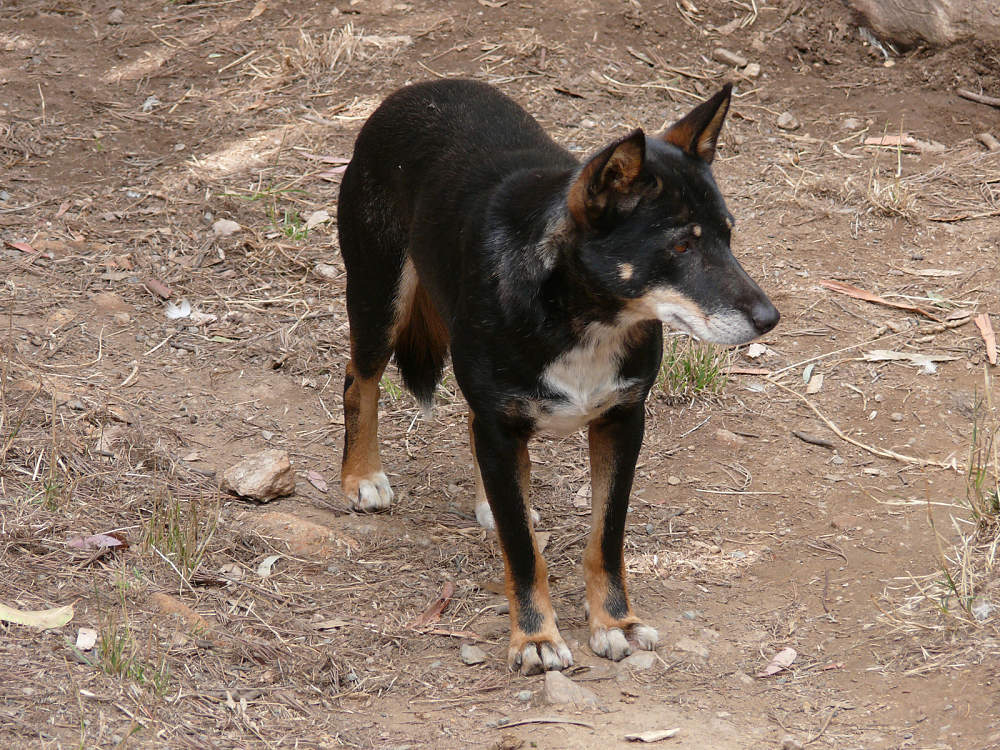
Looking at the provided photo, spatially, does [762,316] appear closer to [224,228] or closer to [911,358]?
[911,358]

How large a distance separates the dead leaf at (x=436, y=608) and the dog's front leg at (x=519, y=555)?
15.4 inches

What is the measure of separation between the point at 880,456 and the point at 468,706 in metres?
2.52

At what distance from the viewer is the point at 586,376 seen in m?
3.97

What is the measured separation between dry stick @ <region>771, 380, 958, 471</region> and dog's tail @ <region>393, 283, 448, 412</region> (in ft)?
6.01

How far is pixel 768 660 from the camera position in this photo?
165 inches

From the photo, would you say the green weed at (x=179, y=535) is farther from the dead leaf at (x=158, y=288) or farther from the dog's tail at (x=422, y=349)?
the dead leaf at (x=158, y=288)

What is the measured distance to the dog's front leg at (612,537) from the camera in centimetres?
420

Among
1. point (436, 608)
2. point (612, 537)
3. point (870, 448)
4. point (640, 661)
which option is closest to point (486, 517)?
point (436, 608)

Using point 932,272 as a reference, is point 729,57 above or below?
above

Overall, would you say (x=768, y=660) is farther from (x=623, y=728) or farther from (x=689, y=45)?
(x=689, y=45)

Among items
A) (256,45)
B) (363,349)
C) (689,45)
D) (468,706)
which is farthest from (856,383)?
(256,45)

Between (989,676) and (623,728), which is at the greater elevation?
(989,676)

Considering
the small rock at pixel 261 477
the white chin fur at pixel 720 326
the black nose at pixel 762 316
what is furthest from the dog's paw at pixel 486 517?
the black nose at pixel 762 316

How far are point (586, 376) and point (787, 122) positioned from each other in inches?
185
